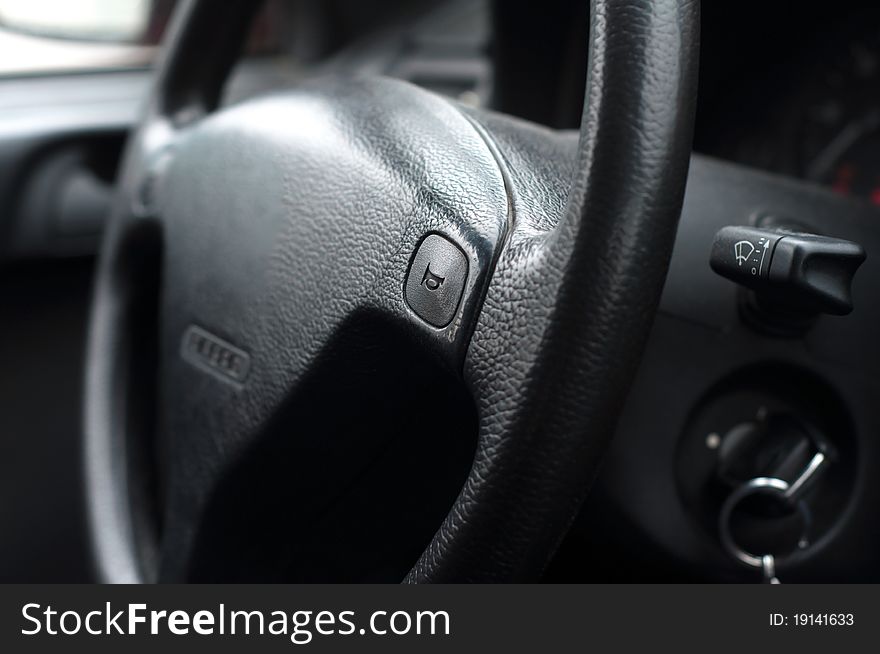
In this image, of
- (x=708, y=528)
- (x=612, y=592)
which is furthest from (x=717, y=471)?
(x=612, y=592)

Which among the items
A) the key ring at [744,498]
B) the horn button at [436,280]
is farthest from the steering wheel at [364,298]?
the key ring at [744,498]

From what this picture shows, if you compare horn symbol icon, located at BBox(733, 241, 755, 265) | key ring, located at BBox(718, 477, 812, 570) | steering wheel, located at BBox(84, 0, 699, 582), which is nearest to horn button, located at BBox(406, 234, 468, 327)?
steering wheel, located at BBox(84, 0, 699, 582)

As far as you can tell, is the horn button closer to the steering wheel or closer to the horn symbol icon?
the steering wheel

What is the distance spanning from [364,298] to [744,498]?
289 millimetres

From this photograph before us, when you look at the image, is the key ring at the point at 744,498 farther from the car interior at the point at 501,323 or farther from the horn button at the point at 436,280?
the horn button at the point at 436,280

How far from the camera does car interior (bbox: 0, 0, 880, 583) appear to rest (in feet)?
1.47

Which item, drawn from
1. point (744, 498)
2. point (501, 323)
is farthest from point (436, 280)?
point (744, 498)

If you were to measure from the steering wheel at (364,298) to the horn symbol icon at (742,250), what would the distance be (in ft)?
0.28

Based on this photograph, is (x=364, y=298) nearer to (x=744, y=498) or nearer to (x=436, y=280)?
(x=436, y=280)

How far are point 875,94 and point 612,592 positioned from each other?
2.57 feet

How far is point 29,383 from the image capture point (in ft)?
4.48

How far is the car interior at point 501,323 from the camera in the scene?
449 millimetres

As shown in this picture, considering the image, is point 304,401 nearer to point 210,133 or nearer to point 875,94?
point 210,133

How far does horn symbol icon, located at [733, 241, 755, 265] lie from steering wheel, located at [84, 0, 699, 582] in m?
0.09
